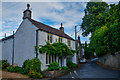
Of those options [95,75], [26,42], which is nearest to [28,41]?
[26,42]

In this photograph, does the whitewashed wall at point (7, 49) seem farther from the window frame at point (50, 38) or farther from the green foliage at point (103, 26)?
the green foliage at point (103, 26)

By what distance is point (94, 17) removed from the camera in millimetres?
32781

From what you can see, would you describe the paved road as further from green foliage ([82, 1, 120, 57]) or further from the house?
green foliage ([82, 1, 120, 57])

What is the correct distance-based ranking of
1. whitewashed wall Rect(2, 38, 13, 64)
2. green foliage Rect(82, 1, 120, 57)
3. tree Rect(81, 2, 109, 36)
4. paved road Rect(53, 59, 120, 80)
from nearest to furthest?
paved road Rect(53, 59, 120, 80)
green foliage Rect(82, 1, 120, 57)
whitewashed wall Rect(2, 38, 13, 64)
tree Rect(81, 2, 109, 36)

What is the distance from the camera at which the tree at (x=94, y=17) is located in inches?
1218

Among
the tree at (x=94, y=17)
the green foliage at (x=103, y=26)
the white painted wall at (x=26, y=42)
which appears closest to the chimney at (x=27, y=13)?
the white painted wall at (x=26, y=42)

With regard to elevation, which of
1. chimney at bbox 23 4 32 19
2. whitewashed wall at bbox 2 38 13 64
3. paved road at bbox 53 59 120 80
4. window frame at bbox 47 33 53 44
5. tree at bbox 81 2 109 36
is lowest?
paved road at bbox 53 59 120 80

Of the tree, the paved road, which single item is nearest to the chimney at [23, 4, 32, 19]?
the paved road

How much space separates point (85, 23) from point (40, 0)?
28.6 metres

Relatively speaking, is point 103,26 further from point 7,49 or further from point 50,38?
point 7,49

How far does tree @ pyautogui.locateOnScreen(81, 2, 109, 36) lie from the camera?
30.9 m

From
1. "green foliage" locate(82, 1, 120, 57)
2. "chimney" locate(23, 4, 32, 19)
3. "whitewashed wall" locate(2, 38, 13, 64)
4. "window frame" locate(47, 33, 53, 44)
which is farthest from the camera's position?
"whitewashed wall" locate(2, 38, 13, 64)

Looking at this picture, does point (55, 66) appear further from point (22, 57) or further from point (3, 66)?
point (3, 66)

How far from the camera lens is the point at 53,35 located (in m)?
16.8
